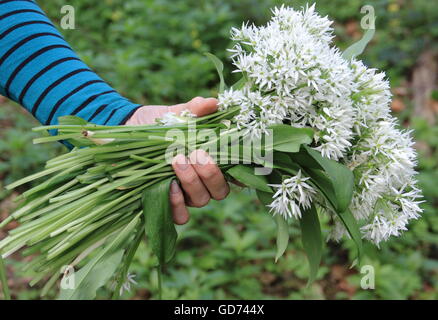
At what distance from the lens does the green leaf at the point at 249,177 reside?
1.01m

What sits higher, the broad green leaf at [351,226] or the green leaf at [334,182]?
the green leaf at [334,182]

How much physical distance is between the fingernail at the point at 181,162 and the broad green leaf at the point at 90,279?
11.1 inches

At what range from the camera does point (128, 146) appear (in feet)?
3.43

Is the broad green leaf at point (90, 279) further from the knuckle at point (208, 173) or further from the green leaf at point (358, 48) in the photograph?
the green leaf at point (358, 48)

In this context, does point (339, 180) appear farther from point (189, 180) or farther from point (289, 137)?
point (189, 180)

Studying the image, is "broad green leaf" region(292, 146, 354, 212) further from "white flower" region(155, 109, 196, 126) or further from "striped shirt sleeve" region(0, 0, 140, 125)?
"striped shirt sleeve" region(0, 0, 140, 125)

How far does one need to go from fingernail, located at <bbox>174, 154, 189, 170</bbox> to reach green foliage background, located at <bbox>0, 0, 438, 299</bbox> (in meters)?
0.79

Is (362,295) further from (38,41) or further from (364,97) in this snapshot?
(38,41)

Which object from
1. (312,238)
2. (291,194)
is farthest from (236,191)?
(291,194)

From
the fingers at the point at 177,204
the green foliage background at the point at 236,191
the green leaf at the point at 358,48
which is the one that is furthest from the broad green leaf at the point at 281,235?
the green foliage background at the point at 236,191

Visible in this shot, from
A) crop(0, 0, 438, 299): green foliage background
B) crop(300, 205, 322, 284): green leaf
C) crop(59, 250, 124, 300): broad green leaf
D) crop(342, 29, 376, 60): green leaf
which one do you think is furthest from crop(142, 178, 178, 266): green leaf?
crop(0, 0, 438, 299): green foliage background
